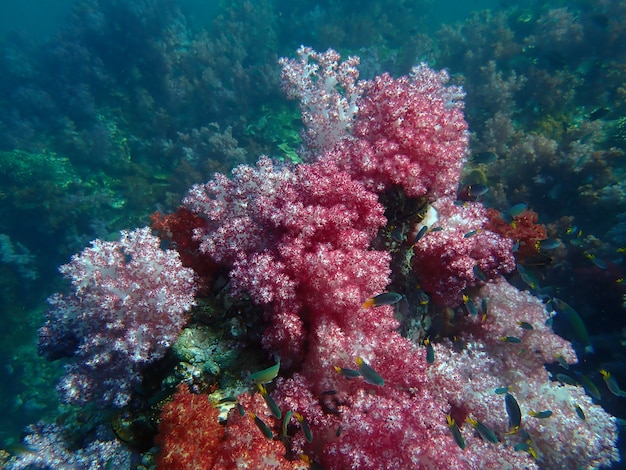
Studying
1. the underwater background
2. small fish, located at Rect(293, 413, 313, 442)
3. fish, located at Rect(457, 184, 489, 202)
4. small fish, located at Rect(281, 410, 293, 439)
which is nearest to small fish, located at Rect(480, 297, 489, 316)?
the underwater background

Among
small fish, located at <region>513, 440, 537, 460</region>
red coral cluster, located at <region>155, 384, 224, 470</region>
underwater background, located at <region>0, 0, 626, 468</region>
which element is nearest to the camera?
red coral cluster, located at <region>155, 384, 224, 470</region>

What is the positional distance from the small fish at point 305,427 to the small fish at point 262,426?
11.2 inches

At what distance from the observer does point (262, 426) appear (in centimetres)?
310

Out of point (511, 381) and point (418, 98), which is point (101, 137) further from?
point (511, 381)

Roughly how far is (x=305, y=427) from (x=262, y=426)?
0.39 metres

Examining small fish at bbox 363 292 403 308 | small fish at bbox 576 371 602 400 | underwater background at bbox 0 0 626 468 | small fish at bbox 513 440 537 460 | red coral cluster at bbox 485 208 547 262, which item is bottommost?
small fish at bbox 513 440 537 460

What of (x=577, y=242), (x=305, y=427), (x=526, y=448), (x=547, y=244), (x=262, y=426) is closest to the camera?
(x=262, y=426)

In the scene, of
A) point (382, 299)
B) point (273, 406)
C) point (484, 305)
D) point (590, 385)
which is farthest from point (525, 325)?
point (273, 406)

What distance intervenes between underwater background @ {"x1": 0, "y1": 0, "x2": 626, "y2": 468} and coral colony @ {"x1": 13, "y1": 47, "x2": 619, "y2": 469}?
2.72 ft

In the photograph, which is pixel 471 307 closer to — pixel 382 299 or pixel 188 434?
pixel 382 299

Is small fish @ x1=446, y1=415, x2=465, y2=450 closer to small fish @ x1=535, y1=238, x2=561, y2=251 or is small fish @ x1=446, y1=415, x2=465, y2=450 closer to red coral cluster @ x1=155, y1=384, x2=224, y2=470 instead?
red coral cluster @ x1=155, y1=384, x2=224, y2=470

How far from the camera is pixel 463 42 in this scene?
18.0 metres

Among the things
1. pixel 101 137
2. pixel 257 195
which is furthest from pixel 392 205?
pixel 101 137

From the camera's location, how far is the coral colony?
10.4 ft
